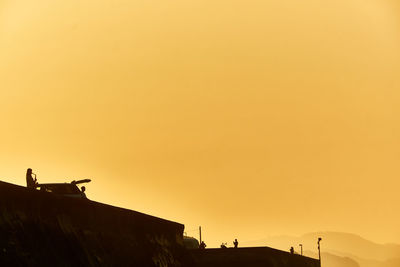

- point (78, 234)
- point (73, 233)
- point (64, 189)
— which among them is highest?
point (64, 189)

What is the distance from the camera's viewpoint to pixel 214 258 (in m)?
65.8

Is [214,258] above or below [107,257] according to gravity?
above

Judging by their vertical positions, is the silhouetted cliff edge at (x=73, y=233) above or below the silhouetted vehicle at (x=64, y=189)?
below

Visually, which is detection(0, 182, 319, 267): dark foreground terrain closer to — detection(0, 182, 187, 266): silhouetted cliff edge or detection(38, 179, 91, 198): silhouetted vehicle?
detection(0, 182, 187, 266): silhouetted cliff edge

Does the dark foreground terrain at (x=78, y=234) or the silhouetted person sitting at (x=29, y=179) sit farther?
the silhouetted person sitting at (x=29, y=179)

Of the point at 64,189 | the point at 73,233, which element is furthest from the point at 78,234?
the point at 64,189

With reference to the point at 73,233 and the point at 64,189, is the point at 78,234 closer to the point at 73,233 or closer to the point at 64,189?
the point at 73,233

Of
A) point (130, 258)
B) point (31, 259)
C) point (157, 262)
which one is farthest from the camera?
point (157, 262)

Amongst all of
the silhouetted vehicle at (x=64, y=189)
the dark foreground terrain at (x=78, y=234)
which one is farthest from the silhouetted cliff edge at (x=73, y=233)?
the silhouetted vehicle at (x=64, y=189)

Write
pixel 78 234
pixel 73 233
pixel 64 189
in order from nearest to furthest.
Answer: pixel 73 233 → pixel 78 234 → pixel 64 189

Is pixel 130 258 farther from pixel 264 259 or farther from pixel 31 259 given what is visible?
pixel 264 259

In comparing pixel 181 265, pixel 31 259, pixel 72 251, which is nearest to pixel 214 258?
pixel 181 265

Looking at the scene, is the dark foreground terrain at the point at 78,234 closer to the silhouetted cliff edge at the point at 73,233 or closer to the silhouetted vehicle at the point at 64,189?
the silhouetted cliff edge at the point at 73,233

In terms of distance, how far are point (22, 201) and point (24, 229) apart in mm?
1150
